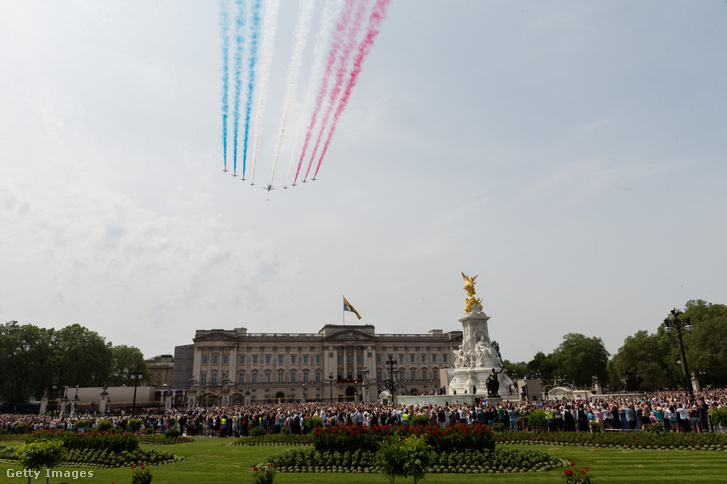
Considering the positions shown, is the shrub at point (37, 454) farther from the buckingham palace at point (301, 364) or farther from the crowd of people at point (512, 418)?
the buckingham palace at point (301, 364)

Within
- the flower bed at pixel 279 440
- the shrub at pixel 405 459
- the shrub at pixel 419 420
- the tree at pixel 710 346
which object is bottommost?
the flower bed at pixel 279 440

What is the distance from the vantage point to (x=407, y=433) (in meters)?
13.4

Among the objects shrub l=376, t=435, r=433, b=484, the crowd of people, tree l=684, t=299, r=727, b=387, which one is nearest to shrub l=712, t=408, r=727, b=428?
the crowd of people

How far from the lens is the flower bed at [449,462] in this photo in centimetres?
1282

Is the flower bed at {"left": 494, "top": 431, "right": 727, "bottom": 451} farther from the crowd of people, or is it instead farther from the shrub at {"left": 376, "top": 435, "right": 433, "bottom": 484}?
the shrub at {"left": 376, "top": 435, "right": 433, "bottom": 484}

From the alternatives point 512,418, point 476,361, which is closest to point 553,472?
point 512,418

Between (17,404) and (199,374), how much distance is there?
1154 inches

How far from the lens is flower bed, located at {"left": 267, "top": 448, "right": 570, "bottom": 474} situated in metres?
12.8

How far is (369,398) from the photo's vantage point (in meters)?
88.9

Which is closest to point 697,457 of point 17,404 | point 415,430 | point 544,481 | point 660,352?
point 544,481

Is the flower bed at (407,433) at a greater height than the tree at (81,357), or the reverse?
the tree at (81,357)

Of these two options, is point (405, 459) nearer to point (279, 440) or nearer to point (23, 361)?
point (279, 440)

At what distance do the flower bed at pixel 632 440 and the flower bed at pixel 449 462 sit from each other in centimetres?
450

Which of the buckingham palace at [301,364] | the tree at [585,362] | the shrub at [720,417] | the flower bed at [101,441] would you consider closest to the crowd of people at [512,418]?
the shrub at [720,417]
